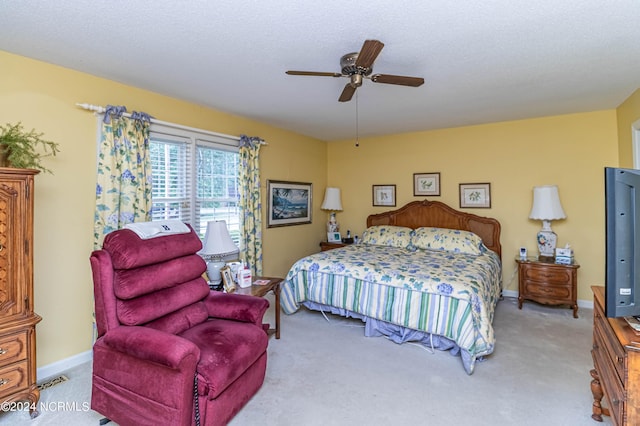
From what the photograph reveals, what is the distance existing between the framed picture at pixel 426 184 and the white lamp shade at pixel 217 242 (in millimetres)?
3255

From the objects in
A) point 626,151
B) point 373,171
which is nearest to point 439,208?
point 373,171

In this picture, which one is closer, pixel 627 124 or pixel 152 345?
pixel 152 345

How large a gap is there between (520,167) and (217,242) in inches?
161

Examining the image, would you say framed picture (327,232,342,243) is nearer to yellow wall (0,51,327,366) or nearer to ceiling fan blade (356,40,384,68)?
yellow wall (0,51,327,366)

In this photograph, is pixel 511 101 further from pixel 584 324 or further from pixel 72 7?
pixel 72 7

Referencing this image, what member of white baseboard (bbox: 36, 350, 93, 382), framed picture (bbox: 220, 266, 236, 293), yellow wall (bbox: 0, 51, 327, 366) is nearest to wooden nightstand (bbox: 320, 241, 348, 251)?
framed picture (bbox: 220, 266, 236, 293)

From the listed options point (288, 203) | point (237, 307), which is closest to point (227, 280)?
point (237, 307)

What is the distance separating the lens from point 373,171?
18.0 feet

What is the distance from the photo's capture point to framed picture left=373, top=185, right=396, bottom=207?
5297 mm

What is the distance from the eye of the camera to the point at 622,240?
1292 millimetres

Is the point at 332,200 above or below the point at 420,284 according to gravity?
above

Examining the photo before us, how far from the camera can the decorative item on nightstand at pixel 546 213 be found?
152 inches

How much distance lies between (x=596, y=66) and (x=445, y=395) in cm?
286

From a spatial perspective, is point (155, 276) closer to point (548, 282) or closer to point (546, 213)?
point (548, 282)
